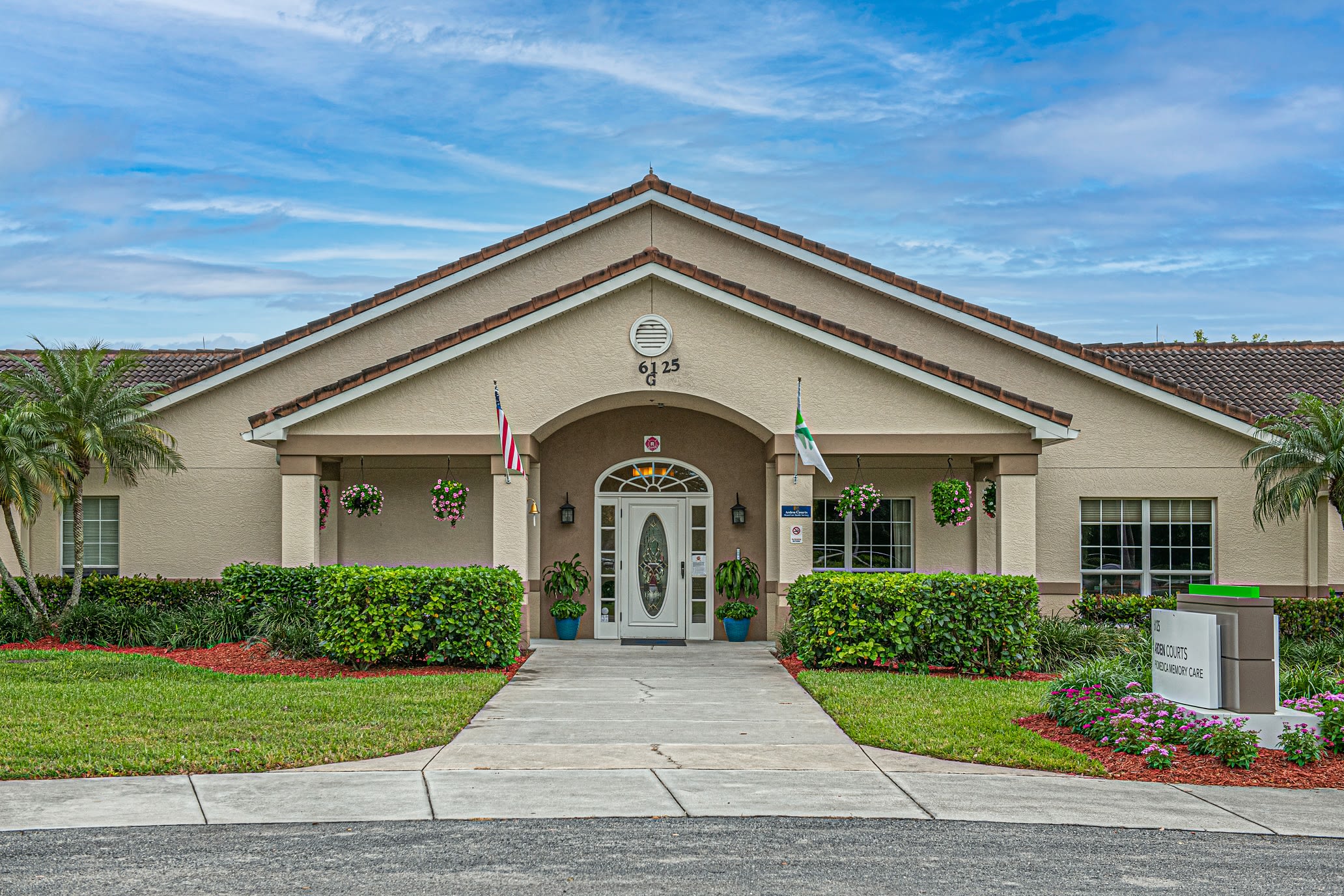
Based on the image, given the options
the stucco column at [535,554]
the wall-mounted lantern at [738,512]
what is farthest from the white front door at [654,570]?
the stucco column at [535,554]

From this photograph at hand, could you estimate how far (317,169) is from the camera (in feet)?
66.5

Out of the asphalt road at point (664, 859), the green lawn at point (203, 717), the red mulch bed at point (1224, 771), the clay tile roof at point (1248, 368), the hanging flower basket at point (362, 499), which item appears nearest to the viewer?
the asphalt road at point (664, 859)

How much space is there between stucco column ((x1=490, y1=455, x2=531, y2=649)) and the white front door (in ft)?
A: 8.29

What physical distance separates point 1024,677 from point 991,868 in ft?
25.3

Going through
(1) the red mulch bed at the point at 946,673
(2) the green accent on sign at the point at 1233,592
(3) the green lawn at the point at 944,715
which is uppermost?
(2) the green accent on sign at the point at 1233,592

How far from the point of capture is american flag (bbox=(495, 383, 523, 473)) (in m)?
15.2

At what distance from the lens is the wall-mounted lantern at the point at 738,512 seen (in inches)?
706

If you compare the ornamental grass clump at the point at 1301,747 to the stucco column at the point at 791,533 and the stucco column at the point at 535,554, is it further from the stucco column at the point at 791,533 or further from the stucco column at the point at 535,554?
the stucco column at the point at 535,554

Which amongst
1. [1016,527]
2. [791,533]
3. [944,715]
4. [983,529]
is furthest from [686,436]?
[944,715]

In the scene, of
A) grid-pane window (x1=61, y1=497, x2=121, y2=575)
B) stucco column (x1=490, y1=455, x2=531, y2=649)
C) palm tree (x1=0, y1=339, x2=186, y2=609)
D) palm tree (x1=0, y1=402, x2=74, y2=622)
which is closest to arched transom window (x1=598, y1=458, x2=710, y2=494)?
stucco column (x1=490, y1=455, x2=531, y2=649)

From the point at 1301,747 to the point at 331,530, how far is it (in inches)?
519

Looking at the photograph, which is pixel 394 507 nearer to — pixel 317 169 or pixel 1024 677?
pixel 317 169

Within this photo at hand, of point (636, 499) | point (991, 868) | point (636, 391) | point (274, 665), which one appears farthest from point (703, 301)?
point (991, 868)

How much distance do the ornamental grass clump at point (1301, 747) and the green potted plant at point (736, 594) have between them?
8.98m
